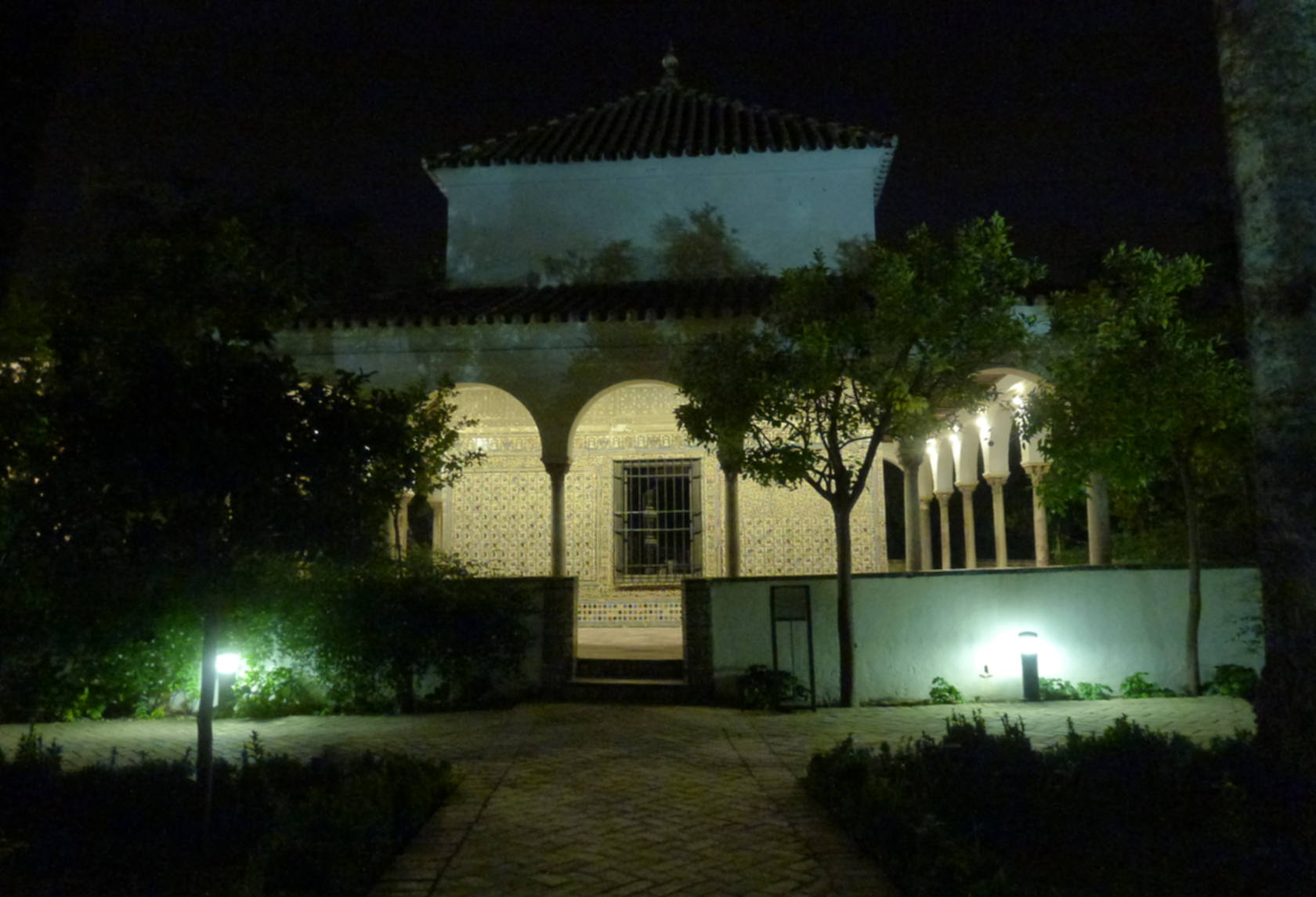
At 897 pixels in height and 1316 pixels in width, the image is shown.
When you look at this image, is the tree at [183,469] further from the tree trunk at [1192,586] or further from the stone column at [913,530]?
the tree trunk at [1192,586]

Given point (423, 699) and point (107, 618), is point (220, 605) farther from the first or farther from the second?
point (423, 699)

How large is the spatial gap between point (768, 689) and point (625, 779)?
3.55m

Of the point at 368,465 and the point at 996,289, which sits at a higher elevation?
the point at 996,289

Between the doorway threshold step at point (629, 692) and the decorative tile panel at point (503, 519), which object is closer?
the doorway threshold step at point (629, 692)

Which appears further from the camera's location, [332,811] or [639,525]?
[639,525]

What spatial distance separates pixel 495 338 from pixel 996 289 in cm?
633

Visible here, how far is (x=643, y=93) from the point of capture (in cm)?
1920

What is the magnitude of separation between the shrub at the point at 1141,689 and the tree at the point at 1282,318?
526 centimetres

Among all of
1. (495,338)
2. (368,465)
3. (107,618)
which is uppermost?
(495,338)

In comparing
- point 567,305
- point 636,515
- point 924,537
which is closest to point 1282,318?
point 567,305

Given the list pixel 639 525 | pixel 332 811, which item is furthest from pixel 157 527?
pixel 639 525

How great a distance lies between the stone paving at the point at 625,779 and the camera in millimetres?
5145

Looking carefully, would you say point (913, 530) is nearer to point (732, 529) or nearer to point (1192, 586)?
point (732, 529)

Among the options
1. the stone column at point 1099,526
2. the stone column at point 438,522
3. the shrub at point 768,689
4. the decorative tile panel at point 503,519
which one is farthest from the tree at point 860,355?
the stone column at point 438,522
